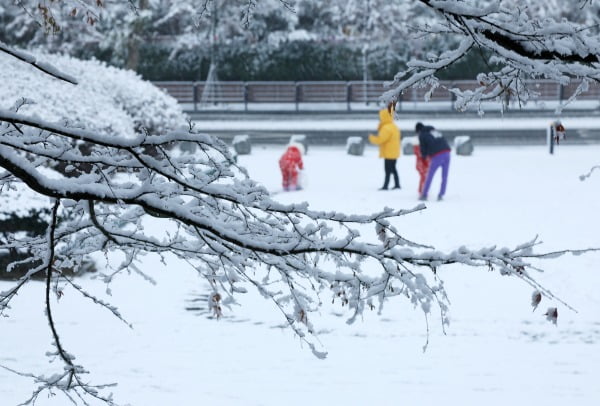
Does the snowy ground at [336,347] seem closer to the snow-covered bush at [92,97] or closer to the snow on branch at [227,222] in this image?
the snow on branch at [227,222]

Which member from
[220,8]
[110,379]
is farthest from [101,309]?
[220,8]

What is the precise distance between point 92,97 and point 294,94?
19358 mm

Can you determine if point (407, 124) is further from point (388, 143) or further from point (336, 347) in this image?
point (336, 347)

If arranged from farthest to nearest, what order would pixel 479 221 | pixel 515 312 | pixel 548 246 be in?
pixel 479 221
pixel 548 246
pixel 515 312

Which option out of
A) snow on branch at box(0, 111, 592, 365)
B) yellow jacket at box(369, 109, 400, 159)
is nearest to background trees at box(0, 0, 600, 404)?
snow on branch at box(0, 111, 592, 365)

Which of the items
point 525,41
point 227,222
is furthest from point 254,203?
point 525,41

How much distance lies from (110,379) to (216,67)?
29637mm

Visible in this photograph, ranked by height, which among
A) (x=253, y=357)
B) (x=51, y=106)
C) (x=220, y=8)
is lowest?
(x=253, y=357)

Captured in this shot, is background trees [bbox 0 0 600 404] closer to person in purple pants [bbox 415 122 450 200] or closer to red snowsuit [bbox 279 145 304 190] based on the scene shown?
person in purple pants [bbox 415 122 450 200]

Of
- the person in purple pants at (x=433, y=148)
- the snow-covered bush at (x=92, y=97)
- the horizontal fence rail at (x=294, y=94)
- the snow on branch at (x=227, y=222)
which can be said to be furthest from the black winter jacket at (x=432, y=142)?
the horizontal fence rail at (x=294, y=94)

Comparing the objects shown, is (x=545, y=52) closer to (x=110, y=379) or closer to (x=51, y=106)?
(x=110, y=379)

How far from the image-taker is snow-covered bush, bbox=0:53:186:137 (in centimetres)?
1427

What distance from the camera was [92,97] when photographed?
15.5 m

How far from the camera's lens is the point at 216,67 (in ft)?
118
